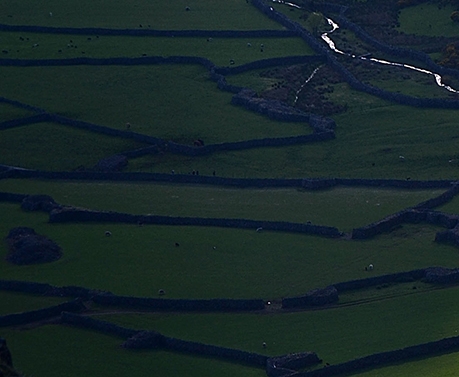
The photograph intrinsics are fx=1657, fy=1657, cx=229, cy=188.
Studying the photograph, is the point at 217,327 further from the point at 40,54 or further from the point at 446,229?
the point at 40,54

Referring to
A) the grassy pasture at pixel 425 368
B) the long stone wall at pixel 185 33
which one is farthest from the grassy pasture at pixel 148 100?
the grassy pasture at pixel 425 368

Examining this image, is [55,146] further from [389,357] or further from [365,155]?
[389,357]

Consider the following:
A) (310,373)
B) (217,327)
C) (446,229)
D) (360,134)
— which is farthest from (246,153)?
(310,373)

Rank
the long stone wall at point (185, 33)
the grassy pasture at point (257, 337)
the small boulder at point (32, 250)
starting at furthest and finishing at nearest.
Result: the long stone wall at point (185, 33), the small boulder at point (32, 250), the grassy pasture at point (257, 337)

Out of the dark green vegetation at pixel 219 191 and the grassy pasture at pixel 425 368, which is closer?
the grassy pasture at pixel 425 368

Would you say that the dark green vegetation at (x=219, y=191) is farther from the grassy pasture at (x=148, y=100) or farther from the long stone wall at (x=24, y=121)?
the long stone wall at (x=24, y=121)

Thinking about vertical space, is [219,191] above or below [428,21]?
below

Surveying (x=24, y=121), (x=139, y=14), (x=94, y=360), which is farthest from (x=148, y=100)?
(x=94, y=360)
